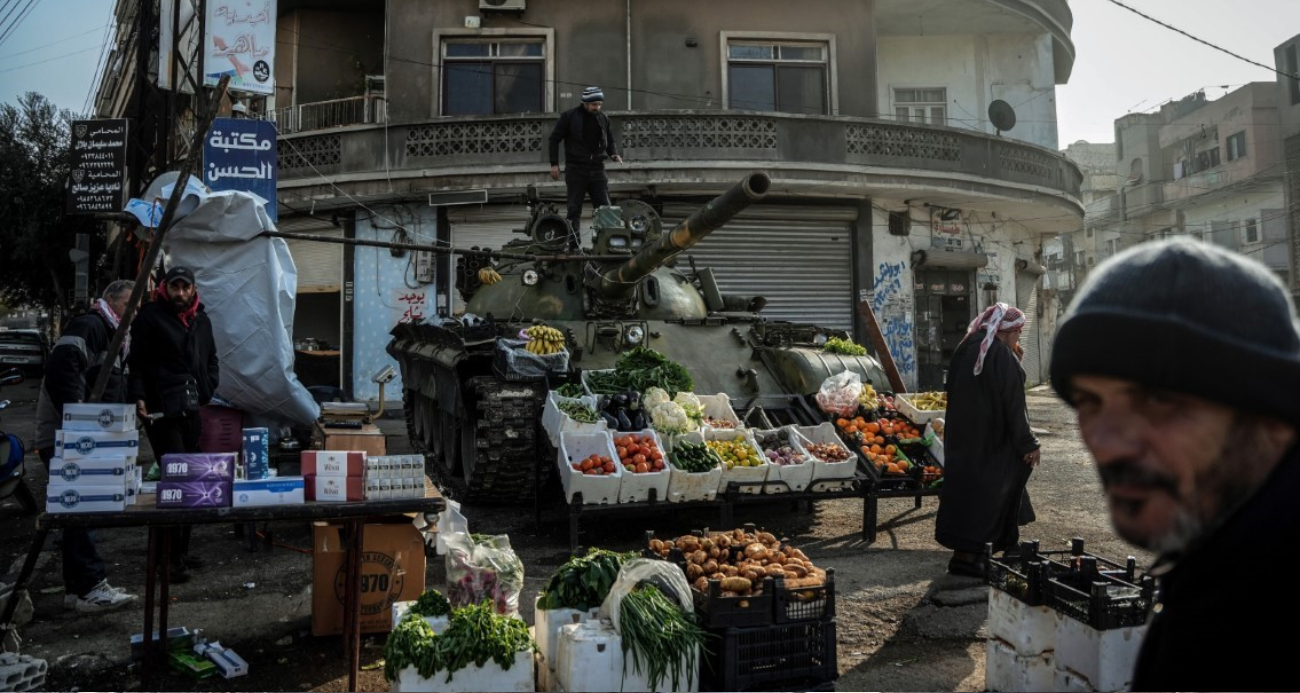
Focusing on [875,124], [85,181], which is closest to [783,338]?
[875,124]

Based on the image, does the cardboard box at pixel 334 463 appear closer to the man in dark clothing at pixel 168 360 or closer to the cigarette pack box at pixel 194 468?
the cigarette pack box at pixel 194 468

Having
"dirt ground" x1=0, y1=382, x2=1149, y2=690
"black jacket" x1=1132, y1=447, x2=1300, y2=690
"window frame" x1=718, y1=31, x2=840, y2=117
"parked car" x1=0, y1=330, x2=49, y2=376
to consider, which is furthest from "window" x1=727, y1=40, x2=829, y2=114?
"parked car" x1=0, y1=330, x2=49, y2=376

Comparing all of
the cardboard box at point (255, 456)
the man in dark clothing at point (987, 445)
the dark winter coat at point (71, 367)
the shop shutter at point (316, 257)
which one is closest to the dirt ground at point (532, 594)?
the man in dark clothing at point (987, 445)

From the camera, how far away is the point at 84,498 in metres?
4.00

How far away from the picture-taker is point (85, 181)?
14086mm

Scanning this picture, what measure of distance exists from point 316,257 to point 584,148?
9990 mm

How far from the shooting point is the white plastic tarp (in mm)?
8117

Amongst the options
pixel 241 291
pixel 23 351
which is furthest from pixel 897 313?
pixel 23 351

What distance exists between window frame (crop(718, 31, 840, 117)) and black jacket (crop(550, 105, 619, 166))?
300 inches

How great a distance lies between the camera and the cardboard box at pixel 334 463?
432 cm

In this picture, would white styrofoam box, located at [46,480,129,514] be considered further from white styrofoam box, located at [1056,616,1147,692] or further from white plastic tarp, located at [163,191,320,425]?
white plastic tarp, located at [163,191,320,425]

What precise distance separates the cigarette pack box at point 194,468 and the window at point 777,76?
15251mm

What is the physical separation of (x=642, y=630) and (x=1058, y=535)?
206 inches

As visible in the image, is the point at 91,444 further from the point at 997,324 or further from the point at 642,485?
the point at 997,324
